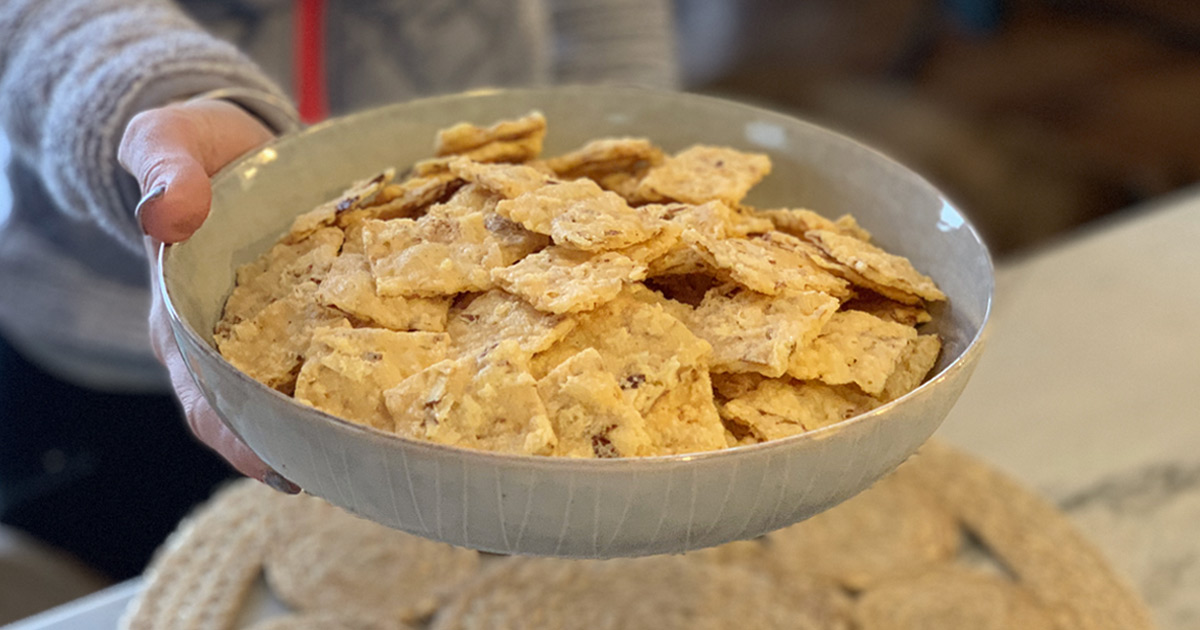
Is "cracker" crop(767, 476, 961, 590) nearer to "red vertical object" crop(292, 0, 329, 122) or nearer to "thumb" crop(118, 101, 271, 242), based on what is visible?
"thumb" crop(118, 101, 271, 242)

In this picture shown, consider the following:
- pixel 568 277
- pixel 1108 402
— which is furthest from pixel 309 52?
pixel 1108 402

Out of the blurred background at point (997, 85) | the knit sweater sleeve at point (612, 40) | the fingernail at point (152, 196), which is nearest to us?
the fingernail at point (152, 196)

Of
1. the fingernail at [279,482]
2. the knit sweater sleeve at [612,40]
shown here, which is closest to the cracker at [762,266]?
the fingernail at [279,482]

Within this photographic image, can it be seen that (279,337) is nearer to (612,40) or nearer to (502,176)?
(502,176)

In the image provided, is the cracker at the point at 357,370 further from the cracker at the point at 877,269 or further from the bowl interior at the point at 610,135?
the cracker at the point at 877,269

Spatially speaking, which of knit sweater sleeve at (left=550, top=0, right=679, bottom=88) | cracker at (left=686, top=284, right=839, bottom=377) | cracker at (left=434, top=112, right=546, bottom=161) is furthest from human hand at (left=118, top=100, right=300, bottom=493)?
knit sweater sleeve at (left=550, top=0, right=679, bottom=88)

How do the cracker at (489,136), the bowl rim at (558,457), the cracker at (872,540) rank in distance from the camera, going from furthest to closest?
the cracker at (872,540) < the cracker at (489,136) < the bowl rim at (558,457)
